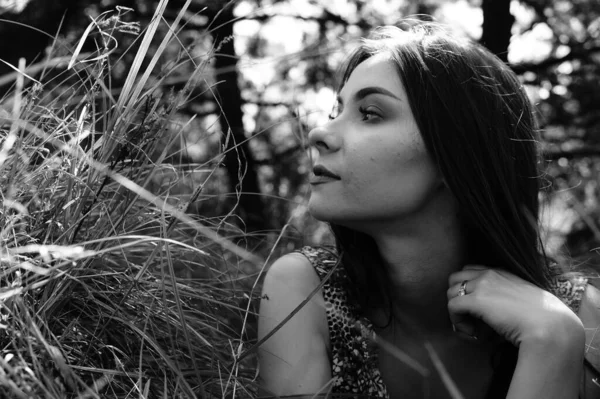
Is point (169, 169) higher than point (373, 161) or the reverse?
the reverse

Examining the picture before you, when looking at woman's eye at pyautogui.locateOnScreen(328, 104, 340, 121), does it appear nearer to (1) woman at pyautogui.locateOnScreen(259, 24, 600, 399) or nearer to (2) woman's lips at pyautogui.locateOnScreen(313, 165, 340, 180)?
(1) woman at pyautogui.locateOnScreen(259, 24, 600, 399)

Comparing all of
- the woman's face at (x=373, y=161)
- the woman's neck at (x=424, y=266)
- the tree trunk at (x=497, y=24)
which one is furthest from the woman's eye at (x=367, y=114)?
the tree trunk at (x=497, y=24)

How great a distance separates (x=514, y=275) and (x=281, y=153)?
1441mm

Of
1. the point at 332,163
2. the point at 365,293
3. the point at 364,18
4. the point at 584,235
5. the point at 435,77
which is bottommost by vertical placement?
the point at 584,235

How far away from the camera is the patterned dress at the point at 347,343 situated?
1848mm

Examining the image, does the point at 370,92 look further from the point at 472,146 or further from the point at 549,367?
the point at 549,367

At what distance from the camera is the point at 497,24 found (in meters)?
2.62

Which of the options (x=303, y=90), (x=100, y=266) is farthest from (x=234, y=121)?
(x=100, y=266)

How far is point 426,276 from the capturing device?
183 centimetres

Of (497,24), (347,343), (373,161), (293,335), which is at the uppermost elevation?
(373,161)

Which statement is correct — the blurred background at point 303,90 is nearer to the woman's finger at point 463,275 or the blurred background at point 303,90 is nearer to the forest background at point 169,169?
the forest background at point 169,169

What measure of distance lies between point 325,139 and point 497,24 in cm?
126

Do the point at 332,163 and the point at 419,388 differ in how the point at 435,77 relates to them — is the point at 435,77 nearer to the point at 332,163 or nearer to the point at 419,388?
the point at 332,163

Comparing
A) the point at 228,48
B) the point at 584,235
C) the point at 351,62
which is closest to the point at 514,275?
the point at 351,62
